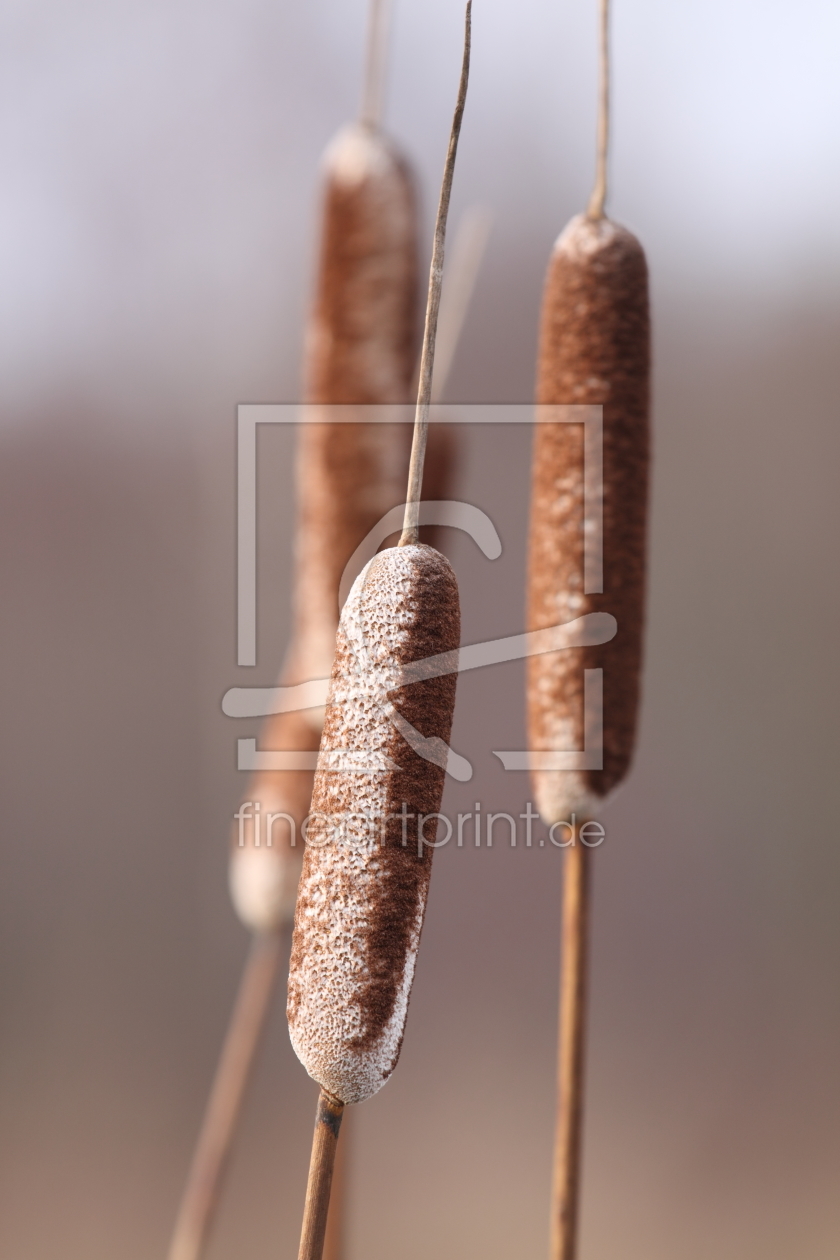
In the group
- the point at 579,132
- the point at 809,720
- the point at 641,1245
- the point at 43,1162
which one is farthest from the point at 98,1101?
the point at 579,132

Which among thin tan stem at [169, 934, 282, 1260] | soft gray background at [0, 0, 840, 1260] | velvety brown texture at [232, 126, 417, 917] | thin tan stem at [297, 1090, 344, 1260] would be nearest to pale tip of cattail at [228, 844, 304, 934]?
thin tan stem at [169, 934, 282, 1260]

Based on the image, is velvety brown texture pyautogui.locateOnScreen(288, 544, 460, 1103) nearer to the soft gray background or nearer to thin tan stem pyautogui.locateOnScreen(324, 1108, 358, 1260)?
thin tan stem pyautogui.locateOnScreen(324, 1108, 358, 1260)

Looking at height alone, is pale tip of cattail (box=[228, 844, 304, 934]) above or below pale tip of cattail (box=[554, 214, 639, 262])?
below

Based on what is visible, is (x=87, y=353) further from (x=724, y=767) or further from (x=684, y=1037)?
(x=684, y=1037)

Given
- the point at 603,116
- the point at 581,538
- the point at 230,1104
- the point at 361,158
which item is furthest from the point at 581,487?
the point at 230,1104
